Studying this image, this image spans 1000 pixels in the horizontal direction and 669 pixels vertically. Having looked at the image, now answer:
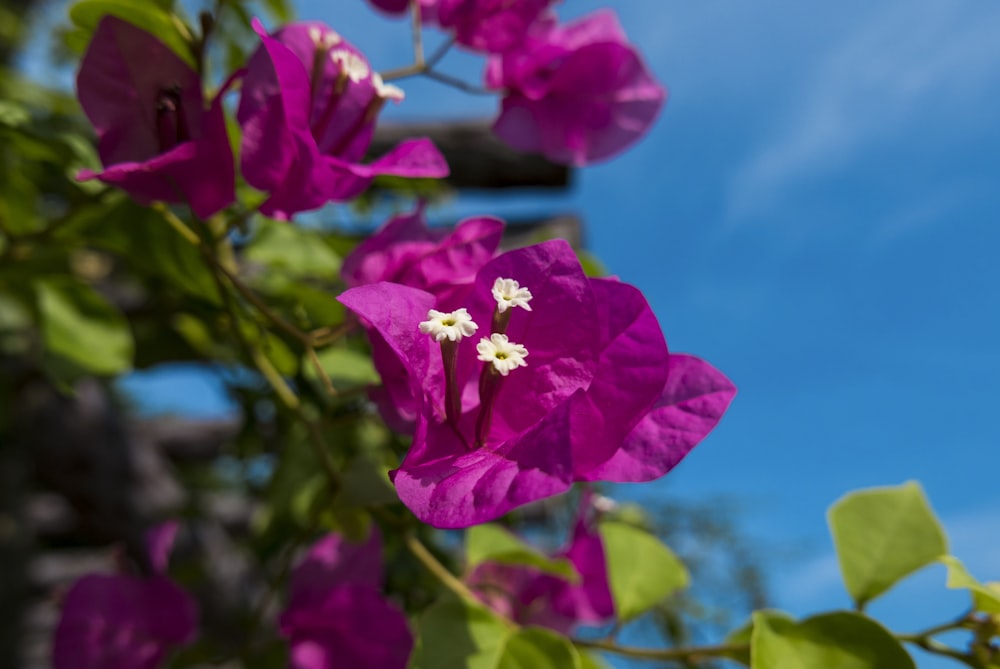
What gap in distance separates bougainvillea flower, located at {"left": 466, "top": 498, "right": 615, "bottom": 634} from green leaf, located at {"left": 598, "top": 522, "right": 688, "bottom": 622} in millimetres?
63

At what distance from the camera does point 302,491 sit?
83 cm

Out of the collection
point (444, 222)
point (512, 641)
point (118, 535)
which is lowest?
point (118, 535)

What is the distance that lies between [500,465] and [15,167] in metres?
0.84

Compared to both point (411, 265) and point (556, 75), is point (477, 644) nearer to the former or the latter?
point (411, 265)

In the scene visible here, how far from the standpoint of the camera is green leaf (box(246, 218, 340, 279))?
33.3 inches

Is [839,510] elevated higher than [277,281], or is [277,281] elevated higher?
[839,510]

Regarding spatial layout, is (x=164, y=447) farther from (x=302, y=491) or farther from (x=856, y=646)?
(x=856, y=646)

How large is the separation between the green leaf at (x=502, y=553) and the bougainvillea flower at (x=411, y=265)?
196 mm

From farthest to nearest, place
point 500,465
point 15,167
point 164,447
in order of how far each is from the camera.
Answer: point 164,447, point 15,167, point 500,465

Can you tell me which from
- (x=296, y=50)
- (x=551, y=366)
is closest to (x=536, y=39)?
(x=296, y=50)

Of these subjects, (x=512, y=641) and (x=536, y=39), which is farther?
(x=536, y=39)

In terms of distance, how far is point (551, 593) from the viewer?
77 centimetres

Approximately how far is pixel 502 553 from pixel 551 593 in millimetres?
134

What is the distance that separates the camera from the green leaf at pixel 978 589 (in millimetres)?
475
